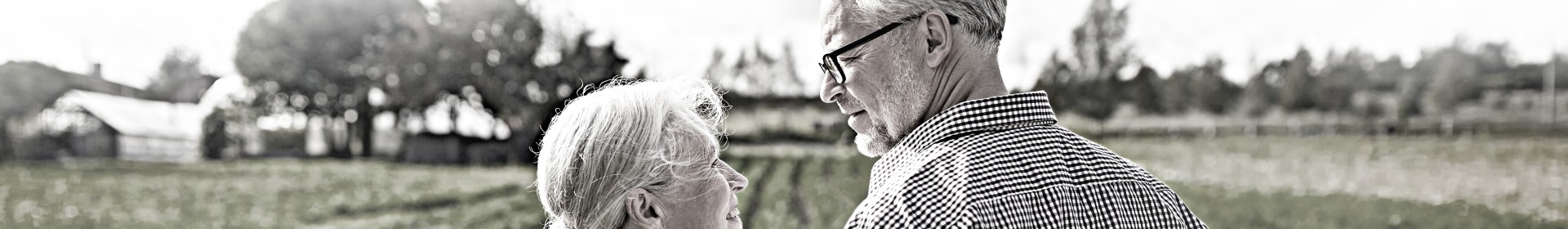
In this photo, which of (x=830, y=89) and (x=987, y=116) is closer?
(x=987, y=116)

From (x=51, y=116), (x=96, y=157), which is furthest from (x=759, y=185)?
(x=51, y=116)

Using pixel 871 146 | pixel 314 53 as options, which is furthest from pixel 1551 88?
pixel 314 53

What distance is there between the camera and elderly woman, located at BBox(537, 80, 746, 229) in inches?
62.9

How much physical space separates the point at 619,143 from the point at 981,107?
63cm

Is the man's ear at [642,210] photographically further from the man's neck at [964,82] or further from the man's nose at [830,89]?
the man's neck at [964,82]

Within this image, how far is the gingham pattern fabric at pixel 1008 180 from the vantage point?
1239 mm

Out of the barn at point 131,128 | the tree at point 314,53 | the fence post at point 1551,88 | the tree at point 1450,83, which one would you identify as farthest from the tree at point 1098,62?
the barn at point 131,128

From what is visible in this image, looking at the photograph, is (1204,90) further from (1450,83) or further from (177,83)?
(177,83)

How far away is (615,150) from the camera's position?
5.23ft

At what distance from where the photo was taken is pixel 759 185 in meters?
25.1

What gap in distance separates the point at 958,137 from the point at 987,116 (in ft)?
0.19

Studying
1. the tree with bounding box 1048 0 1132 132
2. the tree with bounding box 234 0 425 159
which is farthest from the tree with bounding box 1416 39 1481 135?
the tree with bounding box 234 0 425 159

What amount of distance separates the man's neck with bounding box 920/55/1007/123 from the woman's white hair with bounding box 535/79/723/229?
431mm

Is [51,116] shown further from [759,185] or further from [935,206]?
[935,206]
